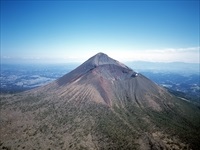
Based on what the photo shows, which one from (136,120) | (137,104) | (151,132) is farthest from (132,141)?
(137,104)

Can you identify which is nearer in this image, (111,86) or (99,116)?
(99,116)

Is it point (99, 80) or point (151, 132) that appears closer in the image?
point (151, 132)

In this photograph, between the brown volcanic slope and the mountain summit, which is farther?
the mountain summit

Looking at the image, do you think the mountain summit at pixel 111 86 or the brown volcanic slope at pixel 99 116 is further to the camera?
the mountain summit at pixel 111 86

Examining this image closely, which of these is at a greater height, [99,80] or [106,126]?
[99,80]

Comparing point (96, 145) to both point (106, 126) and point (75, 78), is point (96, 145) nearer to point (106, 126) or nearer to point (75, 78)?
point (106, 126)

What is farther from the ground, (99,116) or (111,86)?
(111,86)

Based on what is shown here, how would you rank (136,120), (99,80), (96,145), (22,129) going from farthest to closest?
(99,80) → (136,120) → (22,129) → (96,145)

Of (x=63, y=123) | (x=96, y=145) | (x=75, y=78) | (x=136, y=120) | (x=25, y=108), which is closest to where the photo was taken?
(x=96, y=145)
